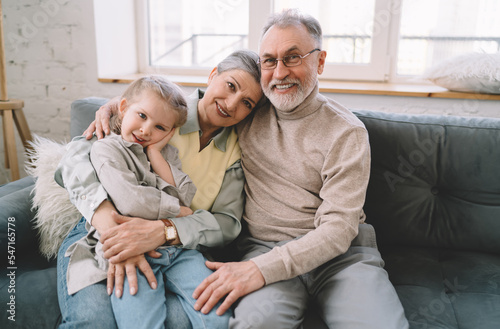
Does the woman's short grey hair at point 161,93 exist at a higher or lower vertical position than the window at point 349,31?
lower

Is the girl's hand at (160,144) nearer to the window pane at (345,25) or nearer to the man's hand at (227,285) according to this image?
the man's hand at (227,285)

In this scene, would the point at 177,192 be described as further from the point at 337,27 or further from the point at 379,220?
the point at 337,27

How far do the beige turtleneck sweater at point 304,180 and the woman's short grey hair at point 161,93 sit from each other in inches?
12.5

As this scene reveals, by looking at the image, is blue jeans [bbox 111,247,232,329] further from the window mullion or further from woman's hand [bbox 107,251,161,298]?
the window mullion

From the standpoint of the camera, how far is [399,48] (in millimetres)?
2426

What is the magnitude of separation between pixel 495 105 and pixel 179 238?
1.72 m

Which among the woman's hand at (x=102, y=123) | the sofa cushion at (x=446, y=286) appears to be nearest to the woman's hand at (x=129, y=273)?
the woman's hand at (x=102, y=123)

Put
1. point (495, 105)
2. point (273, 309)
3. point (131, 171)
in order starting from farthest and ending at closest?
1. point (495, 105)
2. point (131, 171)
3. point (273, 309)

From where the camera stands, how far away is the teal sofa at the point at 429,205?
150cm

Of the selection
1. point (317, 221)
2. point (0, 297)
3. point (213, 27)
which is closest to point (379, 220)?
point (317, 221)

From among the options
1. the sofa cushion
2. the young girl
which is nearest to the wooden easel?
the young girl

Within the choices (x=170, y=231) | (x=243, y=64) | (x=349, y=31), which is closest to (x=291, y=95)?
(x=243, y=64)

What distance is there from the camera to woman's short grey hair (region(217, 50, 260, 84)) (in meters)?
1.52

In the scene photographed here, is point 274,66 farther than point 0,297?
Yes
